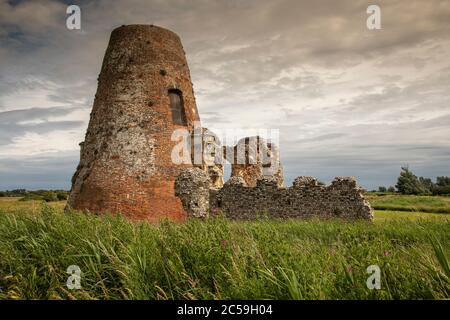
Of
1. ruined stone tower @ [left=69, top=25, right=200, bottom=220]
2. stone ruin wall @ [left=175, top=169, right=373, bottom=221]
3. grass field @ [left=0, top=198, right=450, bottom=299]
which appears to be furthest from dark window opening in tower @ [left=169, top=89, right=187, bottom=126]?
grass field @ [left=0, top=198, right=450, bottom=299]

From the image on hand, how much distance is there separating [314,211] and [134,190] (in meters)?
7.43

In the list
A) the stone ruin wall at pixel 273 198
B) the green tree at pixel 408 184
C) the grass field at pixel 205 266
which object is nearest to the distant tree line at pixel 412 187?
the green tree at pixel 408 184

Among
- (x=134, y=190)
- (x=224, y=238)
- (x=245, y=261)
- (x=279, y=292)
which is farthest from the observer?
(x=134, y=190)

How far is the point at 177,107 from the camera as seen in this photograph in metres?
16.4

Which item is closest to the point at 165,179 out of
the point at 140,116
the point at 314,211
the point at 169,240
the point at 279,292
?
the point at 140,116

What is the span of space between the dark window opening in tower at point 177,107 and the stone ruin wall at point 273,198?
2.51 metres

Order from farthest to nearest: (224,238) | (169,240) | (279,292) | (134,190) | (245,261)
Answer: (134,190)
(169,240)
(224,238)
(245,261)
(279,292)

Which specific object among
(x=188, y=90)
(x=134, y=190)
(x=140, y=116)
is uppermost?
(x=188, y=90)

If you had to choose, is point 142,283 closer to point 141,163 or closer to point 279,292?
point 279,292

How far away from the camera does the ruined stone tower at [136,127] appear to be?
14484 mm

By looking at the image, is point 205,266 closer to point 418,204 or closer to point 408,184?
point 418,204

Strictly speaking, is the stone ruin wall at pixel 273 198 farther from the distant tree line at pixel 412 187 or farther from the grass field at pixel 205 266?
the distant tree line at pixel 412 187

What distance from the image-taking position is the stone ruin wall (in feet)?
45.0

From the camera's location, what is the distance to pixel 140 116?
15.1 metres
